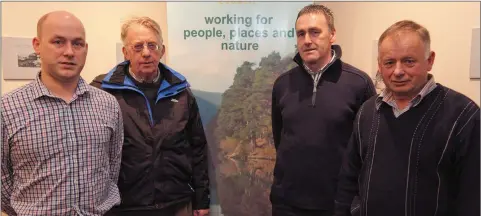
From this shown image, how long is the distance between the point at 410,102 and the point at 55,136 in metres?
1.34

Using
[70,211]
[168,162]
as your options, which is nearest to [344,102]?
[168,162]

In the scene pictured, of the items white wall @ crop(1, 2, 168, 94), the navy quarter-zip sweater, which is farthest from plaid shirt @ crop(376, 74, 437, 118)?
white wall @ crop(1, 2, 168, 94)

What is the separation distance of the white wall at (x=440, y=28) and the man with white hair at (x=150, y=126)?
1156 millimetres

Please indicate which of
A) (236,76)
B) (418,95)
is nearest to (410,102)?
(418,95)

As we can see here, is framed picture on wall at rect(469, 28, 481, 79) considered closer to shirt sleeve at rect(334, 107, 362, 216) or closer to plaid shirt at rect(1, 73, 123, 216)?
shirt sleeve at rect(334, 107, 362, 216)

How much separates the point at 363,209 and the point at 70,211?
44.3 inches

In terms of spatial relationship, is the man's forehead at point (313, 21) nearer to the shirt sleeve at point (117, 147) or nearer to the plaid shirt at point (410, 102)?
the plaid shirt at point (410, 102)

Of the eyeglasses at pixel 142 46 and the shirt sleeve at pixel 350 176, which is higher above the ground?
the eyeglasses at pixel 142 46

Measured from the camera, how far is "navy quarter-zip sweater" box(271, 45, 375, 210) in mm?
1819

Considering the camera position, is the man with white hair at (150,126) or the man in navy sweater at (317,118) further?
the man with white hair at (150,126)

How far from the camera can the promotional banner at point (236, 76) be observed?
90.2 inches

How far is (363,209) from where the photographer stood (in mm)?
1461

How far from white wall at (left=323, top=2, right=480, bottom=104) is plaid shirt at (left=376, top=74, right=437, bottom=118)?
433mm

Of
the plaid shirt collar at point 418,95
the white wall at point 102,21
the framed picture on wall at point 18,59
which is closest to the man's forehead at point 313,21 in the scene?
the plaid shirt collar at point 418,95
